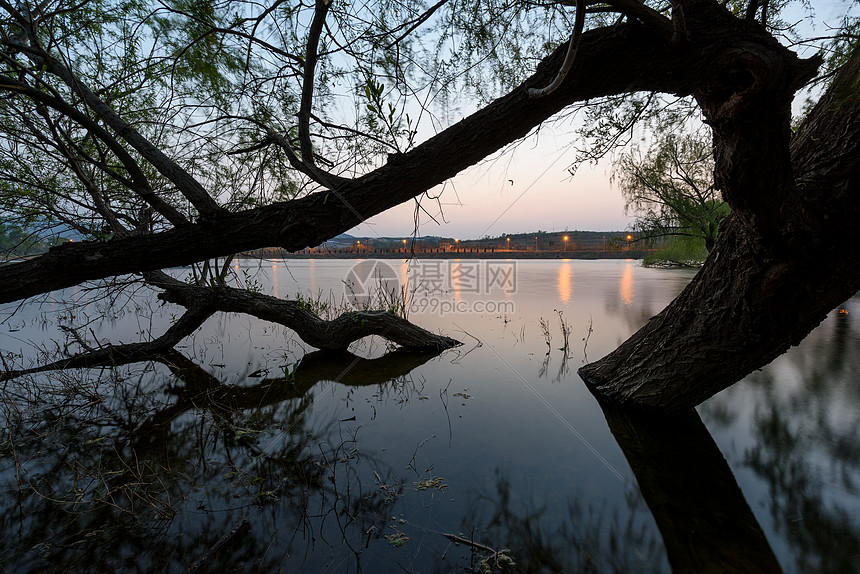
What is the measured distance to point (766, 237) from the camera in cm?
213

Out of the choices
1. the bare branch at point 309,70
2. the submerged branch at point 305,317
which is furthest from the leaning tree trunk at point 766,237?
the submerged branch at point 305,317

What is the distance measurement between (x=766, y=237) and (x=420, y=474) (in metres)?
2.93

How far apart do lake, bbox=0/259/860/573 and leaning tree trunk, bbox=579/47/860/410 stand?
2.83ft

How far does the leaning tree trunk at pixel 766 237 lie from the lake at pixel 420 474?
2.83 feet

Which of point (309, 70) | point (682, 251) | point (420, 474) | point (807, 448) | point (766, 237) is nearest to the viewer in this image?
point (309, 70)

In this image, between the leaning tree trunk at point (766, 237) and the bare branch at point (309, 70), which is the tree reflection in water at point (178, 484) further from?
the leaning tree trunk at point (766, 237)

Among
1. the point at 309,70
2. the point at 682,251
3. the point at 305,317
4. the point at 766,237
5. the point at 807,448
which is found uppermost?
the point at 309,70

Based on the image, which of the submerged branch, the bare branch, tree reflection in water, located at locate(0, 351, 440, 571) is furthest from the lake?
the bare branch

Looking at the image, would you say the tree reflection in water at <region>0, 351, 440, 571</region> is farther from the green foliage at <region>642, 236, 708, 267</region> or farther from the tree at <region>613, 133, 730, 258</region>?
the green foliage at <region>642, 236, 708, 267</region>

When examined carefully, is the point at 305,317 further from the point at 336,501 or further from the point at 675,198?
the point at 675,198

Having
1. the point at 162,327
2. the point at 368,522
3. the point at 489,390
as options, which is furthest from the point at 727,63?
the point at 162,327

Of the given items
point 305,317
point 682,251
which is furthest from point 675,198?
point 305,317

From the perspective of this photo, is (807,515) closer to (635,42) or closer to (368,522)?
(368,522)

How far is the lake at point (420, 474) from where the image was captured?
76.0 inches
